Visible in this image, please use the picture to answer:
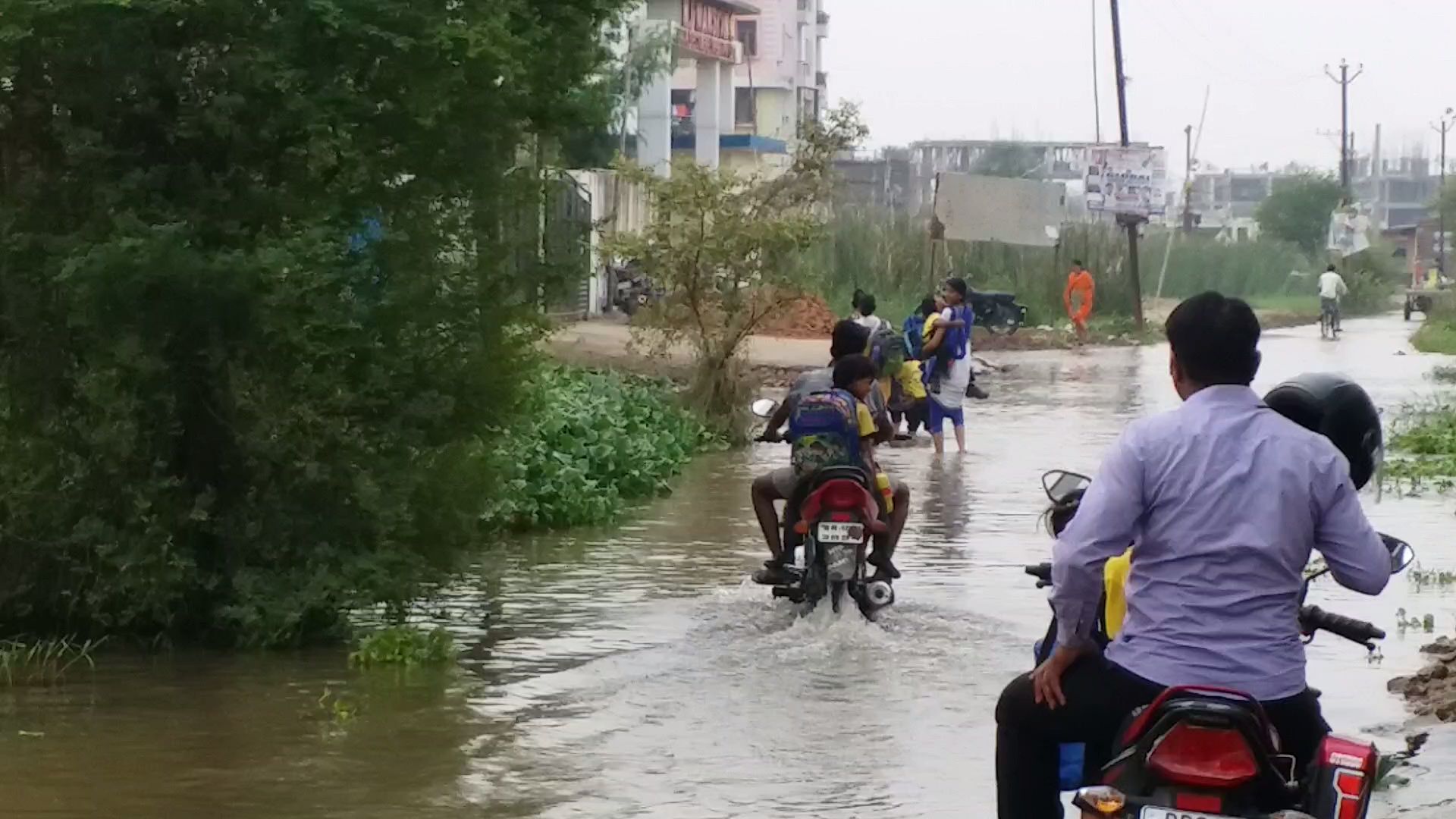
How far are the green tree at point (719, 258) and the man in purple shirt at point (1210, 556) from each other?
15.1 metres

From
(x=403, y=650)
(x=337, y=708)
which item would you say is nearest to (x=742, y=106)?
(x=403, y=650)

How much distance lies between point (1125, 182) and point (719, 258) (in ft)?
104

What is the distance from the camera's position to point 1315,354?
39.8 meters

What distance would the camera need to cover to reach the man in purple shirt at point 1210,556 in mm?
4895

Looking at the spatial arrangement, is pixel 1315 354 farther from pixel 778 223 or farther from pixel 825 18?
pixel 825 18

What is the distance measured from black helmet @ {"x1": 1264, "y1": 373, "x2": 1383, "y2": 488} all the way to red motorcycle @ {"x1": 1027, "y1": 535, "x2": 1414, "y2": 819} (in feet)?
3.23

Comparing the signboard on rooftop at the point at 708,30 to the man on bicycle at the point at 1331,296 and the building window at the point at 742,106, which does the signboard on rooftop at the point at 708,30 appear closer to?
the man on bicycle at the point at 1331,296

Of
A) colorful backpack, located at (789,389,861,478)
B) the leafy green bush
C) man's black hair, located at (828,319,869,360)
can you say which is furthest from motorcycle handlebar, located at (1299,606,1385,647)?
man's black hair, located at (828,319,869,360)

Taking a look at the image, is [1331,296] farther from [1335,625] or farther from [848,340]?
[1335,625]

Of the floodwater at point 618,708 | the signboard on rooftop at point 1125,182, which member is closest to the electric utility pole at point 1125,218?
the signboard on rooftop at point 1125,182

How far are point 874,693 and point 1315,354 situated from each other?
31.8 m

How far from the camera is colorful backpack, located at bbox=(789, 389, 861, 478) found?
35.5ft

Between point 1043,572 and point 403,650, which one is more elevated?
point 1043,572

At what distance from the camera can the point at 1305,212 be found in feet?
308
